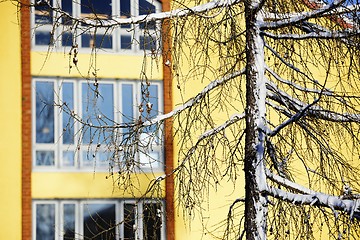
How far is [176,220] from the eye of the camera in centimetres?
1761

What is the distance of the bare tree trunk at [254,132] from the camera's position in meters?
9.18

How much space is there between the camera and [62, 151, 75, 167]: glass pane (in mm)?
17000

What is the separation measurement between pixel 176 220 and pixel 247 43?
832 centimetres

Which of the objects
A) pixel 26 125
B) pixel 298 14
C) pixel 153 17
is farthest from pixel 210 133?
pixel 26 125

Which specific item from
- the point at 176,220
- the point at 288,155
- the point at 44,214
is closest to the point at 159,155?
the point at 176,220

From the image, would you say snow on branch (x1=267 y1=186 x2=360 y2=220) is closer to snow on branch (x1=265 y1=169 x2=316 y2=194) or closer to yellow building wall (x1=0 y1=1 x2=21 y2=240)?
snow on branch (x1=265 y1=169 x2=316 y2=194)

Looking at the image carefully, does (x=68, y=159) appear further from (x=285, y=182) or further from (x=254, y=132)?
(x=285, y=182)

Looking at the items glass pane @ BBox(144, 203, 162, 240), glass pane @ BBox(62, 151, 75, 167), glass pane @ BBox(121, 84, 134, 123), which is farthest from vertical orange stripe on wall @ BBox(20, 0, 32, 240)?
glass pane @ BBox(144, 203, 162, 240)

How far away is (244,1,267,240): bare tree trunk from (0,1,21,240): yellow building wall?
796cm

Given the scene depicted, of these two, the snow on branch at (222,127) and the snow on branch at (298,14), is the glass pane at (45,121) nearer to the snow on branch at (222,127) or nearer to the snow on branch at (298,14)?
the snow on branch at (222,127)

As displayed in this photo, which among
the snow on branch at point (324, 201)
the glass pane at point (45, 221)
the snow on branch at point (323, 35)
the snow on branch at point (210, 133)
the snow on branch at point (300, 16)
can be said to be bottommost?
the glass pane at point (45, 221)

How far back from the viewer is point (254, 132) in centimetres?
945

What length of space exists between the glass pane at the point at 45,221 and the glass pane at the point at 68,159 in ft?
2.57

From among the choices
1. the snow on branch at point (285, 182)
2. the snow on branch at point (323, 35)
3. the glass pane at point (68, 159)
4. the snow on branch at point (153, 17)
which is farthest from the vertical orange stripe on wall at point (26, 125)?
the snow on branch at point (285, 182)
